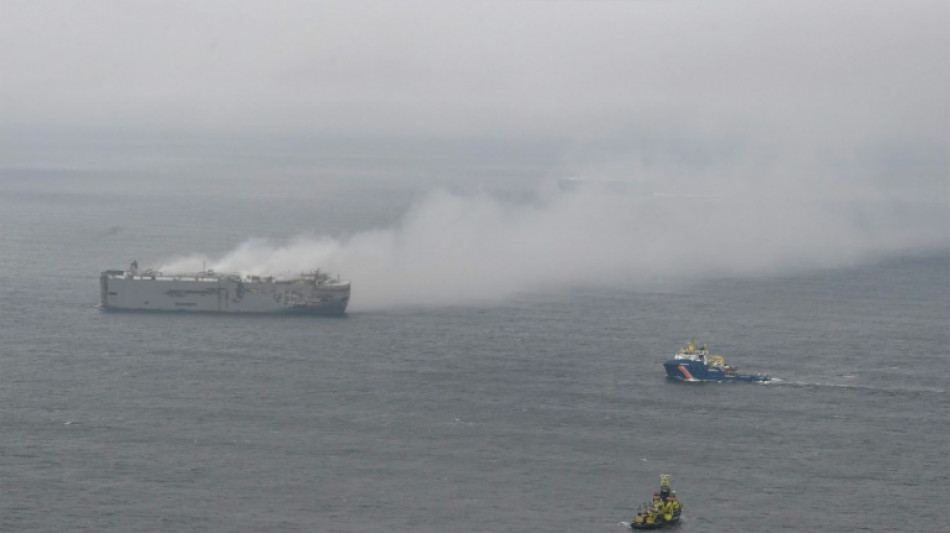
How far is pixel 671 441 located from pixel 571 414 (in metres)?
10.8

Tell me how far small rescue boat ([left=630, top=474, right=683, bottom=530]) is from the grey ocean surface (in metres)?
1.61

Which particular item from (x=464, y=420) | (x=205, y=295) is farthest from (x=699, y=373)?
(x=205, y=295)

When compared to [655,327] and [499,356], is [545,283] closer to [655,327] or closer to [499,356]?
[655,327]

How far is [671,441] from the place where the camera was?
4296 inches

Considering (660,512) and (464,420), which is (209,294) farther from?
(660,512)

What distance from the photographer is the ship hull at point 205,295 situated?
6688 inches

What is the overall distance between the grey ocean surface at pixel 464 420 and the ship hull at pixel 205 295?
3.46 meters

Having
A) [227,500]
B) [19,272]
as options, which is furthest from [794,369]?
[19,272]

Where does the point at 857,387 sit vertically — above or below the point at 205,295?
below

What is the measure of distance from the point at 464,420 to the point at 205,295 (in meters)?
67.7

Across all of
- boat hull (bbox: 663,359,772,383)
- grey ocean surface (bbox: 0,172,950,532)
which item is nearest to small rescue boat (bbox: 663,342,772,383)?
boat hull (bbox: 663,359,772,383)

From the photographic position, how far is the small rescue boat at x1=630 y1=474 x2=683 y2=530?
3509 inches

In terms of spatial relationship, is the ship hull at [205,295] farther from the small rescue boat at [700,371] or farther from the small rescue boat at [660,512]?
the small rescue boat at [660,512]

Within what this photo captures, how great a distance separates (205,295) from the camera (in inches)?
6727
